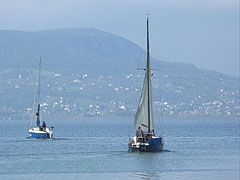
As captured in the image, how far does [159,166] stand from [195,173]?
21.6ft

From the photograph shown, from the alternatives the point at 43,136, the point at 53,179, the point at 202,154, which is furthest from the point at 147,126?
the point at 43,136

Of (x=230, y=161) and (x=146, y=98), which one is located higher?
(x=146, y=98)

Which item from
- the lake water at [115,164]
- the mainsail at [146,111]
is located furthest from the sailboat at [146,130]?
the lake water at [115,164]

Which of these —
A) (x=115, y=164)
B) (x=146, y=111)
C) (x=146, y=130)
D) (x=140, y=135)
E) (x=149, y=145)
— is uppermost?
(x=146, y=111)

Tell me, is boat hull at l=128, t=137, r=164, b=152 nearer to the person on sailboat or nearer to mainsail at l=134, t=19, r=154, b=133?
the person on sailboat

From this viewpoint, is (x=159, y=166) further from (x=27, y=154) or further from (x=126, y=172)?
(x=27, y=154)

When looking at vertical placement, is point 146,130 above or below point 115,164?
above

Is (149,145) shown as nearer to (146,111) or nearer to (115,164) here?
(146,111)

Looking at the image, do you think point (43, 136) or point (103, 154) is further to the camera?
point (43, 136)

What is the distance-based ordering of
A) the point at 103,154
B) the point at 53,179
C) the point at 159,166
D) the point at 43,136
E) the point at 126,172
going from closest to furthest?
the point at 53,179 → the point at 126,172 → the point at 159,166 → the point at 103,154 → the point at 43,136

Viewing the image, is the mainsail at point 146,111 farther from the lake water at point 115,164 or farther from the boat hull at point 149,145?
the lake water at point 115,164

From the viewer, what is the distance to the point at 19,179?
53.8 meters

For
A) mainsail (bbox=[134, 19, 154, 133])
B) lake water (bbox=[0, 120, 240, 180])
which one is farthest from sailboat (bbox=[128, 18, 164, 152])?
lake water (bbox=[0, 120, 240, 180])

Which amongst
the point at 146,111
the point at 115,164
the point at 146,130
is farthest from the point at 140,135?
the point at 115,164
